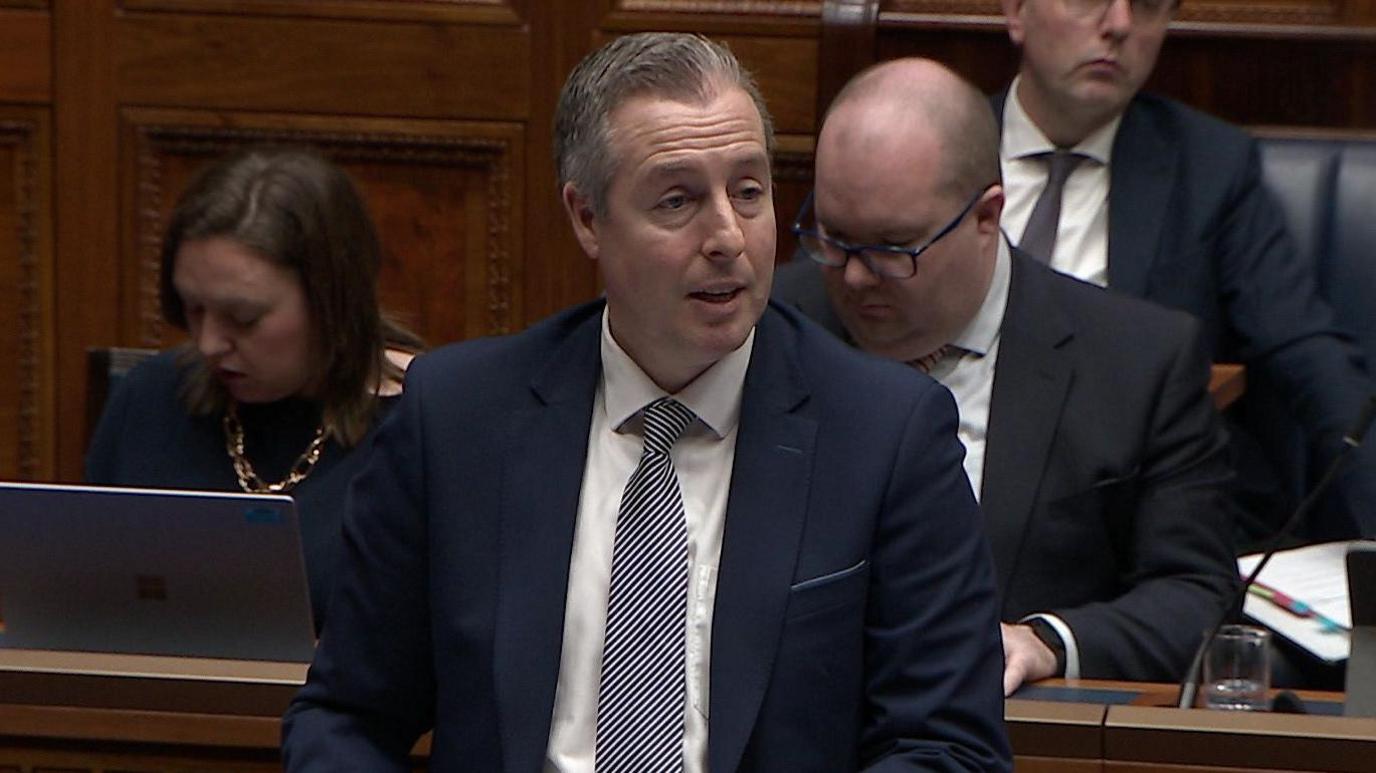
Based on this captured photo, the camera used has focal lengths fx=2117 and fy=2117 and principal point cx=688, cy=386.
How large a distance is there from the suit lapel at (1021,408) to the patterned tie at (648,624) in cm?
66

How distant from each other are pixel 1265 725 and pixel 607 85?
2.46ft

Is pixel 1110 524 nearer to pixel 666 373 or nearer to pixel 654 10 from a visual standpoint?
pixel 666 373

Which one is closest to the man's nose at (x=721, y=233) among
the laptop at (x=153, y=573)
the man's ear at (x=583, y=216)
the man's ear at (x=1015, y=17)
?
the man's ear at (x=583, y=216)

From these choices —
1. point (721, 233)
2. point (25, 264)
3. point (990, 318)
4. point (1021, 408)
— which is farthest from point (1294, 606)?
point (25, 264)

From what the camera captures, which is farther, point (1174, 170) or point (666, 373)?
point (1174, 170)

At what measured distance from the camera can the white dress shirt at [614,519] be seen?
1.60 m

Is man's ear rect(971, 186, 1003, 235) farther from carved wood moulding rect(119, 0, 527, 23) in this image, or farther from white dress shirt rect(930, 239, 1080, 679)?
carved wood moulding rect(119, 0, 527, 23)

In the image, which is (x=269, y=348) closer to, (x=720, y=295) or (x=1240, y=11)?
(x=720, y=295)

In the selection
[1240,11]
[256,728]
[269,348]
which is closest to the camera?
[256,728]

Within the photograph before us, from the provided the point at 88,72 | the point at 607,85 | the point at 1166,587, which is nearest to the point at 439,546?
the point at 607,85

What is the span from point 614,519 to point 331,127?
1974mm

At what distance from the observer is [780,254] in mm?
3449

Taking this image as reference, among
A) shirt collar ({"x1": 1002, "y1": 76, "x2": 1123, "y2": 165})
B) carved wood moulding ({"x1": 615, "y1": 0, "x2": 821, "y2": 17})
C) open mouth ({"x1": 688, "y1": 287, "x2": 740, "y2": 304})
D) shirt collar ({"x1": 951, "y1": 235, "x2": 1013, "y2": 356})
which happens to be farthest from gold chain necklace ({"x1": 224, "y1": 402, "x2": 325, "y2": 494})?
carved wood moulding ({"x1": 615, "y1": 0, "x2": 821, "y2": 17})

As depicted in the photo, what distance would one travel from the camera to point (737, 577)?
1.58 metres
